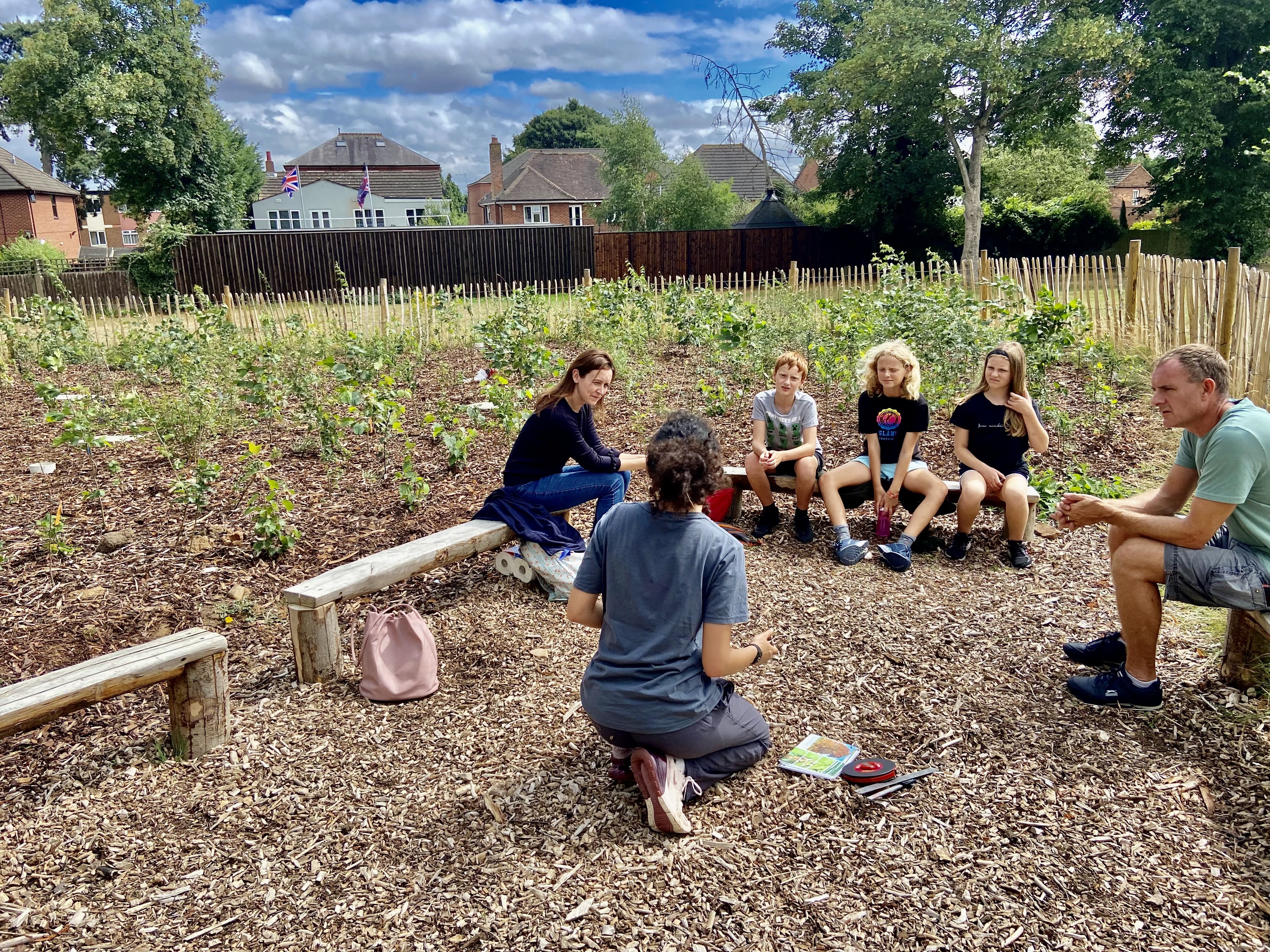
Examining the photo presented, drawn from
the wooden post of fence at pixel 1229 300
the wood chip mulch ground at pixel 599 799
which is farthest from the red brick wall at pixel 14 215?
the wooden post of fence at pixel 1229 300

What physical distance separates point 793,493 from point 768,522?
0.25 m

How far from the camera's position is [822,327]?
445 inches

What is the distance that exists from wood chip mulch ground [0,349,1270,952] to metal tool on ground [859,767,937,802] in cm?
4

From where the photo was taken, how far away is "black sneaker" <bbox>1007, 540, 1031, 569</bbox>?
4891 millimetres

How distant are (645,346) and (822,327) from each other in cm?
226

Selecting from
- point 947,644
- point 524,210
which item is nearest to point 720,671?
point 947,644

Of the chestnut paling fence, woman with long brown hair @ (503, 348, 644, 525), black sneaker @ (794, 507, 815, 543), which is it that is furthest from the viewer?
the chestnut paling fence

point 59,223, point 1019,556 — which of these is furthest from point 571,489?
point 59,223

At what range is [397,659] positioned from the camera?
3.64 meters

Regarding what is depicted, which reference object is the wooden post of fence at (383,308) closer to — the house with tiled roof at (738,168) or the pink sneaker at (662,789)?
the pink sneaker at (662,789)

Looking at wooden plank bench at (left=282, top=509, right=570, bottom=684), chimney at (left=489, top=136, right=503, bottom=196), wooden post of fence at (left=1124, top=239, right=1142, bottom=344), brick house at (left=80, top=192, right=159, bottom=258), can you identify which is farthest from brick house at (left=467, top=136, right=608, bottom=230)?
wooden plank bench at (left=282, top=509, right=570, bottom=684)

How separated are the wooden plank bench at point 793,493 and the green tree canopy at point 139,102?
109 feet

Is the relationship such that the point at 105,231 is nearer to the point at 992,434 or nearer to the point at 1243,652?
the point at 992,434

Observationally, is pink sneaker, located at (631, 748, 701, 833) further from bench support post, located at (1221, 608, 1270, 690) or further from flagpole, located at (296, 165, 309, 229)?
flagpole, located at (296, 165, 309, 229)
